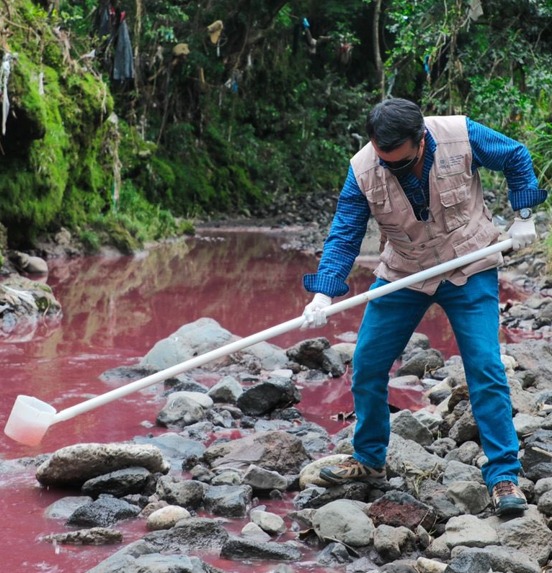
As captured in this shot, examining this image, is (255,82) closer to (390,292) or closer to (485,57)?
(485,57)

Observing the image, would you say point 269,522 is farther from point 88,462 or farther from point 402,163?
point 402,163

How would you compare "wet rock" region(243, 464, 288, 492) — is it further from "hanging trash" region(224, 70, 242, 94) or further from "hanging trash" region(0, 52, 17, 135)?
"hanging trash" region(224, 70, 242, 94)

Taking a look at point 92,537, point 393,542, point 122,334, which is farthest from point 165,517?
point 122,334

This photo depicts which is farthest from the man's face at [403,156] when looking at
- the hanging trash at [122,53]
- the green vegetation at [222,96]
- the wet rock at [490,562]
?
the hanging trash at [122,53]

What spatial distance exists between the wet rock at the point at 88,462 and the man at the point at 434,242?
3.40 feet

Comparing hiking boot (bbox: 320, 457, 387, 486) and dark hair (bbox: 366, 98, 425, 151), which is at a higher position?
dark hair (bbox: 366, 98, 425, 151)

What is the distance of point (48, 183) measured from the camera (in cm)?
1262

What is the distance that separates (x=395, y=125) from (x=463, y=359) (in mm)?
1011

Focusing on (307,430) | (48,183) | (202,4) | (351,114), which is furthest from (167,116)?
(307,430)

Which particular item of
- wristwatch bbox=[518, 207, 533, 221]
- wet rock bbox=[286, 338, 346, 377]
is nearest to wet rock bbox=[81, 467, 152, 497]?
wristwatch bbox=[518, 207, 533, 221]

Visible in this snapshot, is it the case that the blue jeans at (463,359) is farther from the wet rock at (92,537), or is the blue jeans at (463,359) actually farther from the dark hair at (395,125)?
the wet rock at (92,537)

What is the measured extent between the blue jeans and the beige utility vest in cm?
8

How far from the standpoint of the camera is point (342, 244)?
4.00 metres

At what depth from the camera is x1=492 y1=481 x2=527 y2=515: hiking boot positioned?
3.64 m
